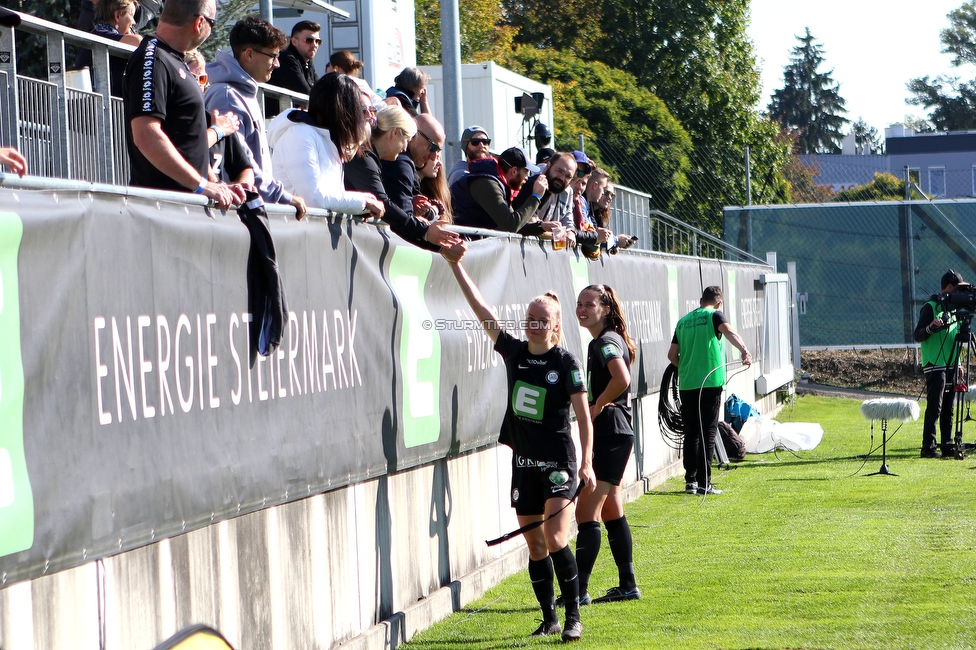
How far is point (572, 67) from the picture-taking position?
4203 cm

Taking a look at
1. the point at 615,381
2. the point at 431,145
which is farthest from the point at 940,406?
the point at 431,145

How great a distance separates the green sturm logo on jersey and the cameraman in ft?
30.5

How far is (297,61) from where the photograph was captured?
8688mm

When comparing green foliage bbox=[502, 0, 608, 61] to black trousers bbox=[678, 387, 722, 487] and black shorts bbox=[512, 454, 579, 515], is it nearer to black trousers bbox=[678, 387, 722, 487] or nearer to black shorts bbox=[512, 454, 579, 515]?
black trousers bbox=[678, 387, 722, 487]

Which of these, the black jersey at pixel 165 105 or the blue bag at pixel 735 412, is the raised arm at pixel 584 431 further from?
the blue bag at pixel 735 412

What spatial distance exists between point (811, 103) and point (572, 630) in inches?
4719

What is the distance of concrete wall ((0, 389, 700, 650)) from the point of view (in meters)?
3.81

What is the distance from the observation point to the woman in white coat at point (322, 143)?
5.73 m

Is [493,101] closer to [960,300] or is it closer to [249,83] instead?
[960,300]

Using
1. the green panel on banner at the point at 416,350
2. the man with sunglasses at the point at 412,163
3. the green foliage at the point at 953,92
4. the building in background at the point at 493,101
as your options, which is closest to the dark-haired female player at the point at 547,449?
the green panel on banner at the point at 416,350

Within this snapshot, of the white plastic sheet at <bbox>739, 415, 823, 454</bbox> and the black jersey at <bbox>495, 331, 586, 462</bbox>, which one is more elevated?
the black jersey at <bbox>495, 331, 586, 462</bbox>

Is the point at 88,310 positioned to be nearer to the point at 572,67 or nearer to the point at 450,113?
the point at 450,113

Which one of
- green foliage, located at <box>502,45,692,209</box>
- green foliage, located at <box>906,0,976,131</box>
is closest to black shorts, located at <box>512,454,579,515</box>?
green foliage, located at <box>502,45,692,209</box>

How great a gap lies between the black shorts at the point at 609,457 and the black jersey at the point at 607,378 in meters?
0.05
